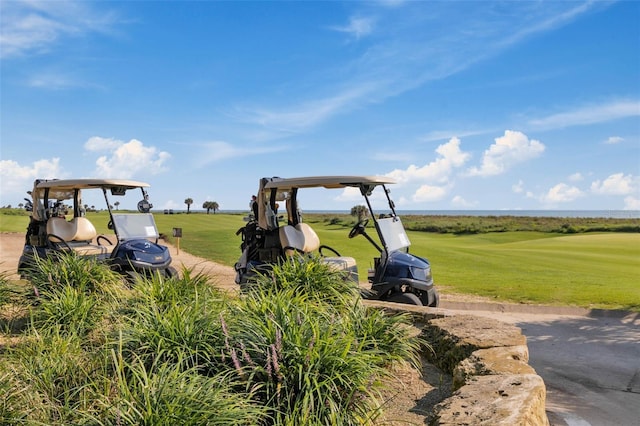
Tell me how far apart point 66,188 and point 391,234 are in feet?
20.3

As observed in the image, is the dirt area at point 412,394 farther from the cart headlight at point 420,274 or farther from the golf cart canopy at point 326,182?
the golf cart canopy at point 326,182

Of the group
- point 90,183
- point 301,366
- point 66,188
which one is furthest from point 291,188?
point 301,366

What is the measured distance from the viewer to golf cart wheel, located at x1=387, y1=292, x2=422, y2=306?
6121 mm

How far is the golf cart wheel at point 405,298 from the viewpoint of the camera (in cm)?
612

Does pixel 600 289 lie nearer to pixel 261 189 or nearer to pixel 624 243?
pixel 261 189

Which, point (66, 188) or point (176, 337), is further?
point (66, 188)

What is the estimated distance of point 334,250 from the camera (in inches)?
266

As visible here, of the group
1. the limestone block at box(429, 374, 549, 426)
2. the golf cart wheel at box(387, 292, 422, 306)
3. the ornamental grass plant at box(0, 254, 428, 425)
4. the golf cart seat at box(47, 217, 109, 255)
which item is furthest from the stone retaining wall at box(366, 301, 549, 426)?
the golf cart seat at box(47, 217, 109, 255)

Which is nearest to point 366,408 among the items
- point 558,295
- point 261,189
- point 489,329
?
point 489,329

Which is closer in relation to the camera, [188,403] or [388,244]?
[188,403]

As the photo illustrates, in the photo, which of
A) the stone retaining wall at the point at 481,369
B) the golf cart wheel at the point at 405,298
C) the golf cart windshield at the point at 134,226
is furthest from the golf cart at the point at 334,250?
the golf cart windshield at the point at 134,226

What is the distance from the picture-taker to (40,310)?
4.68 meters

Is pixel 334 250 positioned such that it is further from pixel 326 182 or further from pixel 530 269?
pixel 530 269

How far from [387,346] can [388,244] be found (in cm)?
287
